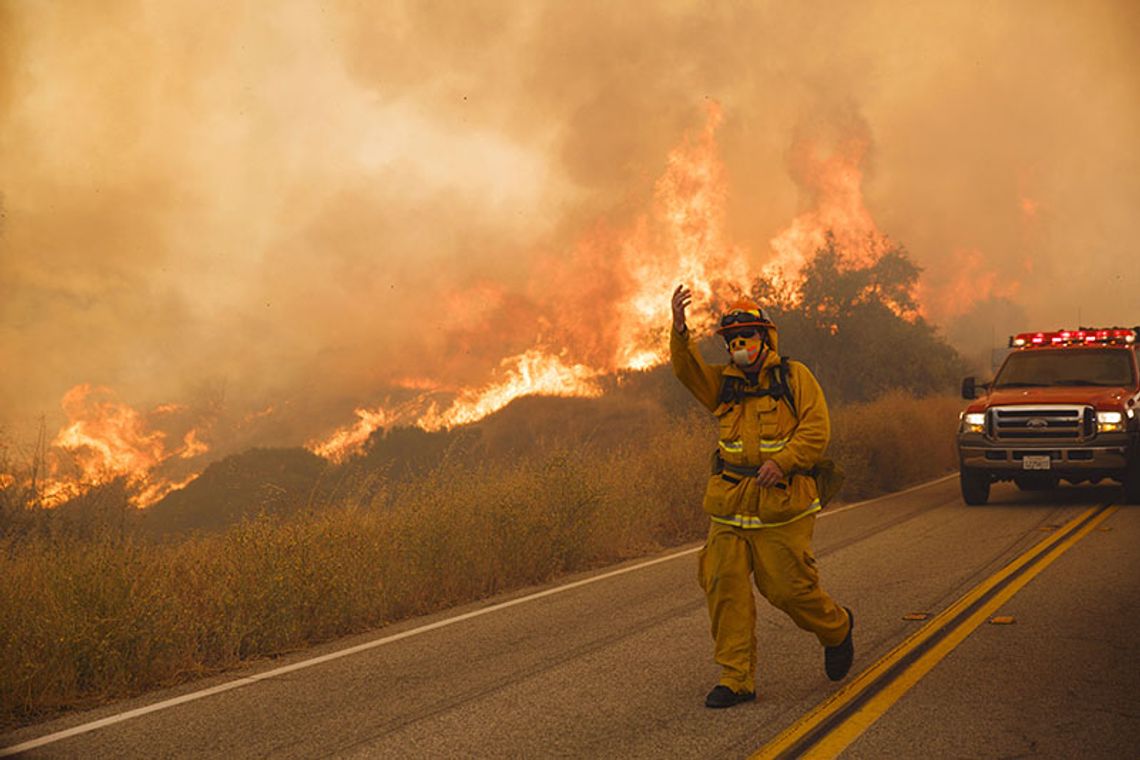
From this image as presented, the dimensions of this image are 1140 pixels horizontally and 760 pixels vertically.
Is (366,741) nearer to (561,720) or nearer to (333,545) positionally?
(561,720)

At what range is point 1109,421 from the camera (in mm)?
14883

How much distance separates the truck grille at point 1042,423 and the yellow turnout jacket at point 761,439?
10515 millimetres

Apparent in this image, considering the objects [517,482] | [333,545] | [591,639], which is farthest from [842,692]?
[517,482]

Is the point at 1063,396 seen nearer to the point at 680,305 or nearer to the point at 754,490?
the point at 754,490

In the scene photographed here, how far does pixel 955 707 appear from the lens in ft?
18.6

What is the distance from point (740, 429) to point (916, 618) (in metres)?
2.92

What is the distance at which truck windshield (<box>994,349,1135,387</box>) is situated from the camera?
15.9 meters

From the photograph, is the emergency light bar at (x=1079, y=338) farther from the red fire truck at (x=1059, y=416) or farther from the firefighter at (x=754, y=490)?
the firefighter at (x=754, y=490)

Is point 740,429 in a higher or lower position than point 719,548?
higher

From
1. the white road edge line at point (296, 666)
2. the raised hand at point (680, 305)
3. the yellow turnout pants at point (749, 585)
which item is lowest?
the white road edge line at point (296, 666)

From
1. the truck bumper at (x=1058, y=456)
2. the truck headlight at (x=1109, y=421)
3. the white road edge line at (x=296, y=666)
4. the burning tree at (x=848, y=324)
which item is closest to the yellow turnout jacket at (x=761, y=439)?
the white road edge line at (x=296, y=666)

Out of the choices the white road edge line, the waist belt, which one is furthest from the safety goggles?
the white road edge line

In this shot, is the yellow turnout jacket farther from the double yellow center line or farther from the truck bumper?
the truck bumper

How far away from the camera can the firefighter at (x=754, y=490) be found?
5805mm
